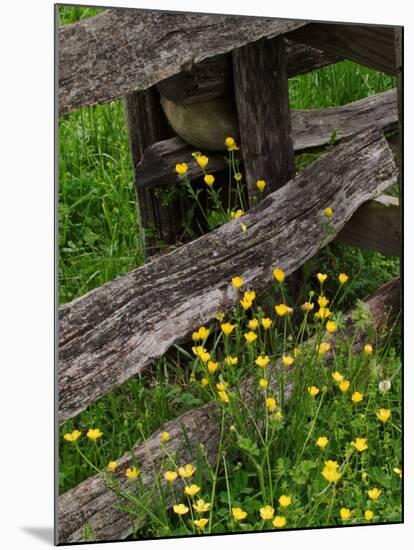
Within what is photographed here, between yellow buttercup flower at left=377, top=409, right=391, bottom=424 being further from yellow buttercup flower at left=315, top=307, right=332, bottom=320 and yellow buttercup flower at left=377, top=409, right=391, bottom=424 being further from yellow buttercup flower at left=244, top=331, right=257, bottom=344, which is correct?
yellow buttercup flower at left=244, top=331, right=257, bottom=344

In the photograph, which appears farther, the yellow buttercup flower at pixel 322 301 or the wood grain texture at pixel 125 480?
the yellow buttercup flower at pixel 322 301

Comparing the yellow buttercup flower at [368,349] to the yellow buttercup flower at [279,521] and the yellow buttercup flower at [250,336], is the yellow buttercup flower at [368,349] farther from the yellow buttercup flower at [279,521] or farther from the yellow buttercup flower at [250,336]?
the yellow buttercup flower at [279,521]

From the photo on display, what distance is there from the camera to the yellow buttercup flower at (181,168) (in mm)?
3236

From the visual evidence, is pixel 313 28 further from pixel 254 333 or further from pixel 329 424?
pixel 329 424

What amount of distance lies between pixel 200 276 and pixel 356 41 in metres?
0.82

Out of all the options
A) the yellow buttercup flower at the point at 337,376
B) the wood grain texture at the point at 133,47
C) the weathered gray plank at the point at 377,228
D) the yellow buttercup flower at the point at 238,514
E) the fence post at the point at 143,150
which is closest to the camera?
the wood grain texture at the point at 133,47

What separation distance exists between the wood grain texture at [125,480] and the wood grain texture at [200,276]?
190 mm

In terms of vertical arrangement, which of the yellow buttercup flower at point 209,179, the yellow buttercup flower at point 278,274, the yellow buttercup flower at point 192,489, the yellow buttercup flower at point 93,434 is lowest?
the yellow buttercup flower at point 192,489

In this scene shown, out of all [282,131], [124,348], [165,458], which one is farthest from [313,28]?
[165,458]

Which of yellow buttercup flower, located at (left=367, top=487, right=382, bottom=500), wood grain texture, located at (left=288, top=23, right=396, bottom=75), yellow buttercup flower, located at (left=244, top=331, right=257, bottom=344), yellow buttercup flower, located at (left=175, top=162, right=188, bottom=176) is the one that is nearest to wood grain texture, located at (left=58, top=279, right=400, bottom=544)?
yellow buttercup flower, located at (left=244, top=331, right=257, bottom=344)

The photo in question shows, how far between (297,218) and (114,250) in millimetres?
536

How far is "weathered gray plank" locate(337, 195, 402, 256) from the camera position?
3.45 metres

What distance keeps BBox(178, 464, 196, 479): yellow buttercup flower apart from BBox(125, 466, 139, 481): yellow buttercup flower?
0.11 meters

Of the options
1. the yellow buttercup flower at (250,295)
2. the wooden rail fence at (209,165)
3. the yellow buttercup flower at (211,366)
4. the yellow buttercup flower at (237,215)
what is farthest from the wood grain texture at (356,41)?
the yellow buttercup flower at (211,366)
